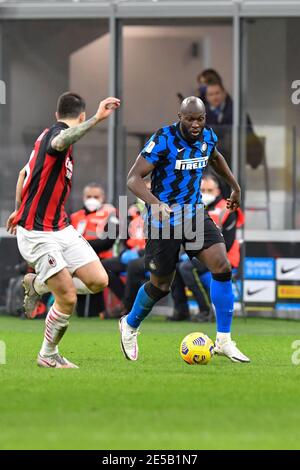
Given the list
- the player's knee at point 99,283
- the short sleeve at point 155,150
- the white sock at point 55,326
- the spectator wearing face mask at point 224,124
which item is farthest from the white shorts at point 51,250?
the spectator wearing face mask at point 224,124

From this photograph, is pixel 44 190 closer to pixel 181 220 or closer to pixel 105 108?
pixel 105 108

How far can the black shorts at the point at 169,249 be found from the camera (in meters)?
11.0

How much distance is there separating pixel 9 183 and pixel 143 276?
298 centimetres

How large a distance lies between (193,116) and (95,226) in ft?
23.2

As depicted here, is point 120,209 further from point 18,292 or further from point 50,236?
point 50,236

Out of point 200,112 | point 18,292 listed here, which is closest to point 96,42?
point 18,292

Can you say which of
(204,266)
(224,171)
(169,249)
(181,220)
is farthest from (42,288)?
(204,266)

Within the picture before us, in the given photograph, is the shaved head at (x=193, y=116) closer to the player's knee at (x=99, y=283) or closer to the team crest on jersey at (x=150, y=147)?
the team crest on jersey at (x=150, y=147)

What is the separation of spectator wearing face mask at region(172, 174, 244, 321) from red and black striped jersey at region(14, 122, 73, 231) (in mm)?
6353

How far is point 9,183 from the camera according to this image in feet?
61.5

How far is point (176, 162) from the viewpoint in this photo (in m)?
11.1

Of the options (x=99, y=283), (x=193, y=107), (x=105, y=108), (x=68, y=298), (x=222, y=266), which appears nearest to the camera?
(x=105, y=108)
